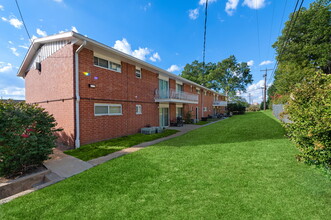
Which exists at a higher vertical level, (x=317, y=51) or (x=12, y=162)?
(x=317, y=51)

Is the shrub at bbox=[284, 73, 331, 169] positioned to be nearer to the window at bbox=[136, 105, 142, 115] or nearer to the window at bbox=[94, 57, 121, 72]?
the window at bbox=[94, 57, 121, 72]

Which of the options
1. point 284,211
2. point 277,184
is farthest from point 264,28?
point 284,211

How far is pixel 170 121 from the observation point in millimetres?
14711

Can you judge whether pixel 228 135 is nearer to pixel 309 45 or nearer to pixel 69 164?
pixel 69 164

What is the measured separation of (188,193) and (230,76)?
4209cm

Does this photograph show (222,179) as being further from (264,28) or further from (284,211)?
(264,28)

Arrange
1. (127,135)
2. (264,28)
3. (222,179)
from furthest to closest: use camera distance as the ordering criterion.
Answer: (264,28), (127,135), (222,179)

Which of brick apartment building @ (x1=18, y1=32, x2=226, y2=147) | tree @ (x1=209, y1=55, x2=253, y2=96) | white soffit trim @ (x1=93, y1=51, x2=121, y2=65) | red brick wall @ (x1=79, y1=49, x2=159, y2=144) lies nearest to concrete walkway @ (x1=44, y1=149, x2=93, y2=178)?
brick apartment building @ (x1=18, y1=32, x2=226, y2=147)

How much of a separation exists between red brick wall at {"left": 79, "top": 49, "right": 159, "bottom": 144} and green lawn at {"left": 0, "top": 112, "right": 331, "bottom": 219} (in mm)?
3781

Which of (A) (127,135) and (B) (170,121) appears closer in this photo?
(A) (127,135)

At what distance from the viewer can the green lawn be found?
240cm

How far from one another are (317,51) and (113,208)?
86.2ft

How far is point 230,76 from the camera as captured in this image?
39406 mm

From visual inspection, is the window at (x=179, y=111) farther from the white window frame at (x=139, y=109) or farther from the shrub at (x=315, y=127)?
the shrub at (x=315, y=127)
